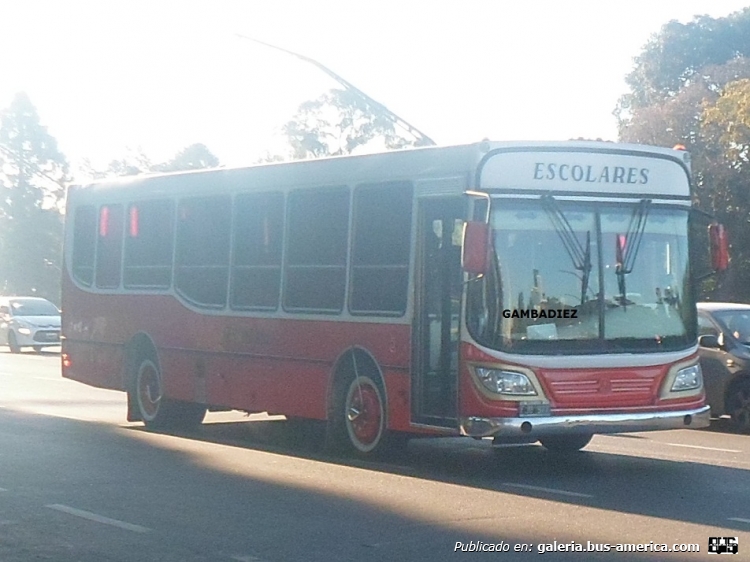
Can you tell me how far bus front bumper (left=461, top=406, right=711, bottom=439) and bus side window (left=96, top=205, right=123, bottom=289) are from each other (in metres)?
7.39

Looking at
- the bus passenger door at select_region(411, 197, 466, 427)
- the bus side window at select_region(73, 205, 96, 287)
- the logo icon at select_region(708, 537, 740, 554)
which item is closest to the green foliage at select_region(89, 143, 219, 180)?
the bus side window at select_region(73, 205, 96, 287)

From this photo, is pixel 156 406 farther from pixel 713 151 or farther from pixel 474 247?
pixel 713 151

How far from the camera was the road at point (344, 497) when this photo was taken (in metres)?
9.01

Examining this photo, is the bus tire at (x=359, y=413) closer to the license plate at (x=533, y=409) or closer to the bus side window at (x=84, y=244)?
the license plate at (x=533, y=409)

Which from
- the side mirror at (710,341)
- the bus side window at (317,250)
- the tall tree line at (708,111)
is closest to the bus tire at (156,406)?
the bus side window at (317,250)

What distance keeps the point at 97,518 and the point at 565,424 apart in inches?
157

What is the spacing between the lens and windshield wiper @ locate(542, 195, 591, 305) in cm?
1220

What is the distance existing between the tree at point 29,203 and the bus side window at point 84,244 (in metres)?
45.2

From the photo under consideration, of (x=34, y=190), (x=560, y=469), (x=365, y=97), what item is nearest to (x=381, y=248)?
(x=560, y=469)

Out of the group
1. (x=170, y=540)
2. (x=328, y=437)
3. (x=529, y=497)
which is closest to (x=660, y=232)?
(x=529, y=497)

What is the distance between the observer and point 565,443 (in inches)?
564

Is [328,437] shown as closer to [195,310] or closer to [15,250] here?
[195,310]

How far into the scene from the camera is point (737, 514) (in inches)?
396

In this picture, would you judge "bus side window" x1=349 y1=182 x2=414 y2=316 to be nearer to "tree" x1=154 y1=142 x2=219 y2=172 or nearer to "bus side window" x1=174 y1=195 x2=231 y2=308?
"bus side window" x1=174 y1=195 x2=231 y2=308
